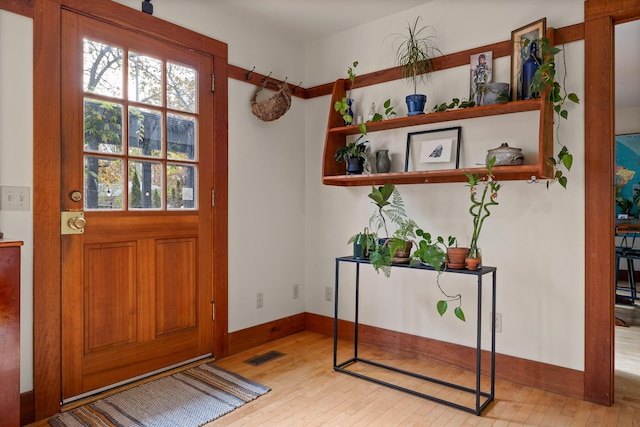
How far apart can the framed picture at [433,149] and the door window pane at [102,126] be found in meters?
1.89

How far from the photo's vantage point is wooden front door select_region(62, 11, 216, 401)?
7.18ft

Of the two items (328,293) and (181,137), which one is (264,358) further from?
(181,137)

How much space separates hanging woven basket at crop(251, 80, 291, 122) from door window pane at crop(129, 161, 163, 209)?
2.80 ft

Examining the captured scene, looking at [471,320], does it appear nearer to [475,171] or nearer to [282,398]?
[475,171]

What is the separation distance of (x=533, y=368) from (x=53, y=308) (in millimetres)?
2719

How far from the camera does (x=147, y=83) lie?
8.27 feet

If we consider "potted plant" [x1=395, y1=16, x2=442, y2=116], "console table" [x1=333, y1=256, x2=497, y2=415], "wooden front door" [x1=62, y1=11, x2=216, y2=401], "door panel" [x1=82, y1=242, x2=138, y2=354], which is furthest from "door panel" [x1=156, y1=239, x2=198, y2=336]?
"potted plant" [x1=395, y1=16, x2=442, y2=116]

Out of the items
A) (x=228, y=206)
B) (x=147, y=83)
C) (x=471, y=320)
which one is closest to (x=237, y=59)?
(x=147, y=83)

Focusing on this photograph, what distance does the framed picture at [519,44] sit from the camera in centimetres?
230

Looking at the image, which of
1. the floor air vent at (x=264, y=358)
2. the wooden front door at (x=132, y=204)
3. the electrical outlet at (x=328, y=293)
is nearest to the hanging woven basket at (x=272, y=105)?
the wooden front door at (x=132, y=204)

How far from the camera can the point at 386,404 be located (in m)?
2.20

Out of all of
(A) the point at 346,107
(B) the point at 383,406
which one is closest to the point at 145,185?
(A) the point at 346,107

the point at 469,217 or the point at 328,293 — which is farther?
the point at 328,293

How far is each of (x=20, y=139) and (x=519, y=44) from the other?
9.11 ft
